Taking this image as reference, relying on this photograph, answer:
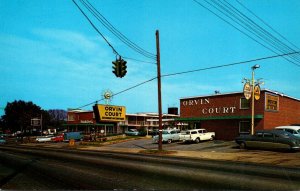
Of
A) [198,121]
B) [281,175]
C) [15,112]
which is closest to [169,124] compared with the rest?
[198,121]

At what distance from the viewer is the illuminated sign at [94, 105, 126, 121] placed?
5228 centimetres

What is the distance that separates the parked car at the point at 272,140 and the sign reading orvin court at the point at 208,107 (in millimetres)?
11163

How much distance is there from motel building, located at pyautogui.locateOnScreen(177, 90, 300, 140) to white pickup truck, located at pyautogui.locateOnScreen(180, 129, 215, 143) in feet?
8.21

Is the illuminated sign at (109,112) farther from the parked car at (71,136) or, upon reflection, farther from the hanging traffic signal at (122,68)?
the hanging traffic signal at (122,68)

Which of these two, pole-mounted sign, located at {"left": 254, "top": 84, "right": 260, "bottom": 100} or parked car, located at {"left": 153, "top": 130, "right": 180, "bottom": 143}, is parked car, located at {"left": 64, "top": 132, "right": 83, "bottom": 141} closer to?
parked car, located at {"left": 153, "top": 130, "right": 180, "bottom": 143}

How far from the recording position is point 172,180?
1198 cm

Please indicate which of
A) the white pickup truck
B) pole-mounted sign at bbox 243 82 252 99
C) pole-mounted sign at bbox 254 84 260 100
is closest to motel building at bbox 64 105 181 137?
the white pickup truck

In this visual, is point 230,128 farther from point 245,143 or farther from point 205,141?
point 245,143

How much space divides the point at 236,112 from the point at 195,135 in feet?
19.3

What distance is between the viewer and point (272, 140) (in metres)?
27.4

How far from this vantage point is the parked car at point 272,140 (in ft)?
86.0

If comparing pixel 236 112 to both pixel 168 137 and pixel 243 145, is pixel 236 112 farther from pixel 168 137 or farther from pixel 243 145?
pixel 243 145

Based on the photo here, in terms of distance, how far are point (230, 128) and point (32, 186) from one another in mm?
32266

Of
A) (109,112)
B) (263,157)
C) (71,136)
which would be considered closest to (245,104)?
(263,157)
